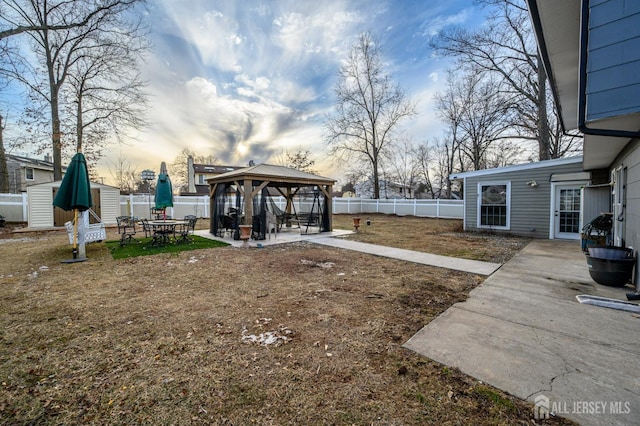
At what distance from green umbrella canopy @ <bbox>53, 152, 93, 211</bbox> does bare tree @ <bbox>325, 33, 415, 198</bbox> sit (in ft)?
62.7

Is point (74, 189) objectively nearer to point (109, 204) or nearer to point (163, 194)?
point (163, 194)

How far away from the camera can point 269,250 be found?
7258 millimetres

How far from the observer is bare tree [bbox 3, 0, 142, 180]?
445 inches

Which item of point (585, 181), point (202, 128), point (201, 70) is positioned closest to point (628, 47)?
point (585, 181)

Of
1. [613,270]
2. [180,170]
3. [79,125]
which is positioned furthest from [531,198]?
[180,170]

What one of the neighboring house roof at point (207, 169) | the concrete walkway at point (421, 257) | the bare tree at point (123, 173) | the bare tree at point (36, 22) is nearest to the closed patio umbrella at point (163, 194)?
the concrete walkway at point (421, 257)

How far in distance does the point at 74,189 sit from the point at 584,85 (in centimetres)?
897

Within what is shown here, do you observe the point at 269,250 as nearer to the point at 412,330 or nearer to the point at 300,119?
the point at 412,330

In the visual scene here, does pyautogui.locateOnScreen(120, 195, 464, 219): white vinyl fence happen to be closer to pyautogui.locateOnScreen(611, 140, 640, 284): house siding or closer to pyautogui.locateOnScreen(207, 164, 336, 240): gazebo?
pyautogui.locateOnScreen(207, 164, 336, 240): gazebo

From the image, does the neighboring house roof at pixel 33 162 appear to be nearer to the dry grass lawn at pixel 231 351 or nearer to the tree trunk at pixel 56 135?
the tree trunk at pixel 56 135

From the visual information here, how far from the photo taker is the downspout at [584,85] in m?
2.81

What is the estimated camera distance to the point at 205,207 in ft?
52.4

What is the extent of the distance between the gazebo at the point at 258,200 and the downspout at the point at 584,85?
7.13m

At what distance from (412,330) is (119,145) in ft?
59.2
